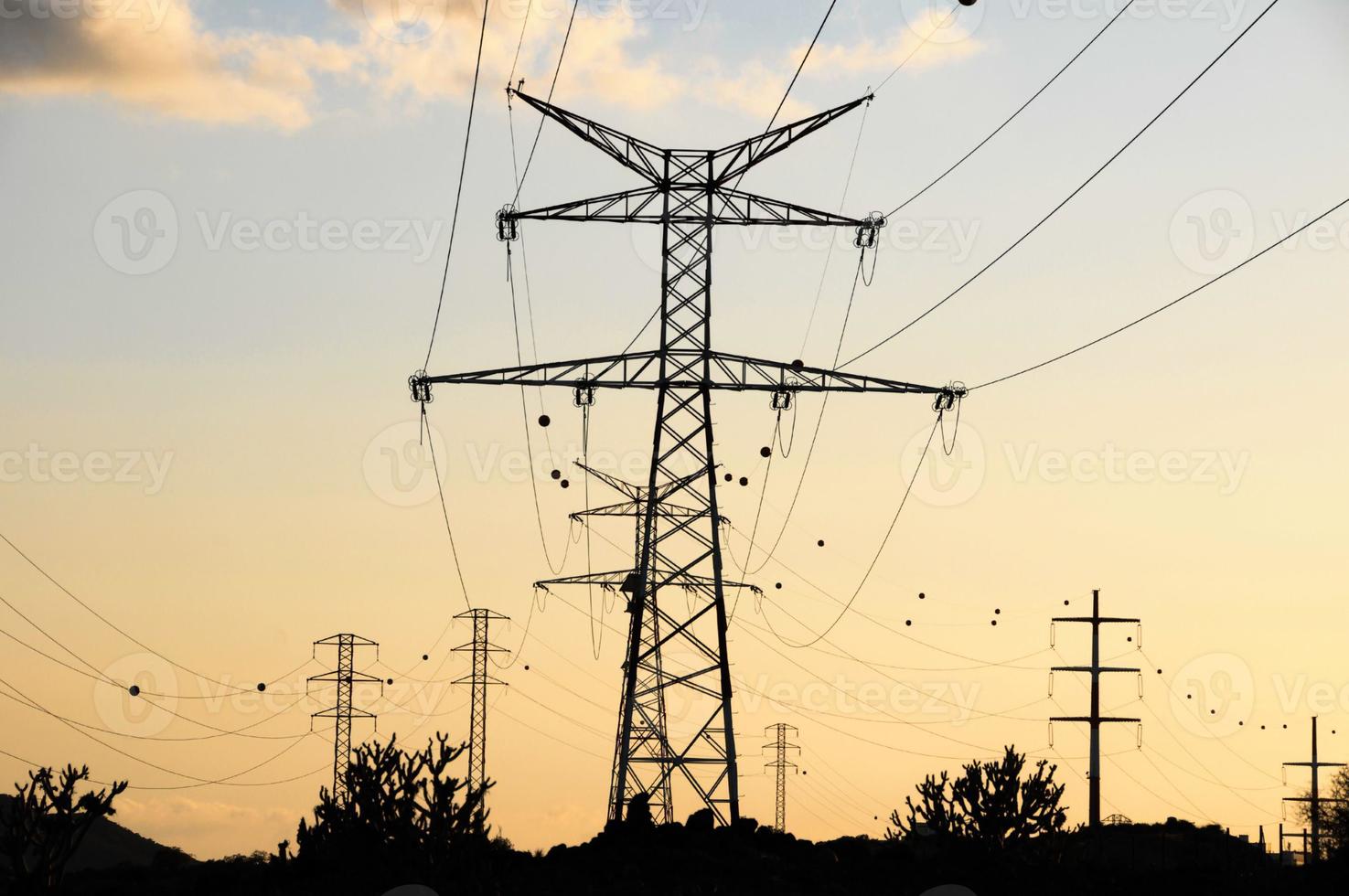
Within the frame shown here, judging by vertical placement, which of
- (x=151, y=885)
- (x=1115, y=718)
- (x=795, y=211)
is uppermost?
(x=795, y=211)

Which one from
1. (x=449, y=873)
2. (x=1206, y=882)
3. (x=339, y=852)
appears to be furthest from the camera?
(x=1206, y=882)

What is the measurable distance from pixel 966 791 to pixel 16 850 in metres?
24.4

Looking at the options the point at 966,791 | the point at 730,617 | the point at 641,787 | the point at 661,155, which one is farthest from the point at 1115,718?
the point at 661,155

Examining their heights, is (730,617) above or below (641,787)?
above

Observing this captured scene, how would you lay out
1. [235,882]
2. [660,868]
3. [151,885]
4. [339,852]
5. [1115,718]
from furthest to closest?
[1115,718]
[151,885]
[235,882]
[660,868]
[339,852]

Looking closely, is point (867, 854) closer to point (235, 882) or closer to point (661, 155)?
point (235, 882)

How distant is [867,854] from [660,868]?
11827 millimetres

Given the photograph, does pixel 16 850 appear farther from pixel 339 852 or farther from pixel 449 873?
pixel 449 873

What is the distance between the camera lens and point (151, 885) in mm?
70375

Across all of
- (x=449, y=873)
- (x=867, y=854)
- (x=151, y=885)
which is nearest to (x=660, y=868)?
(x=449, y=873)

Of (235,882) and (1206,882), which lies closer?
(235,882)

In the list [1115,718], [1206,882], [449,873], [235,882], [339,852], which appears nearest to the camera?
[449,873]

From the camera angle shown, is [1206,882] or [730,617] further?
[1206,882]

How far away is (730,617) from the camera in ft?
170
